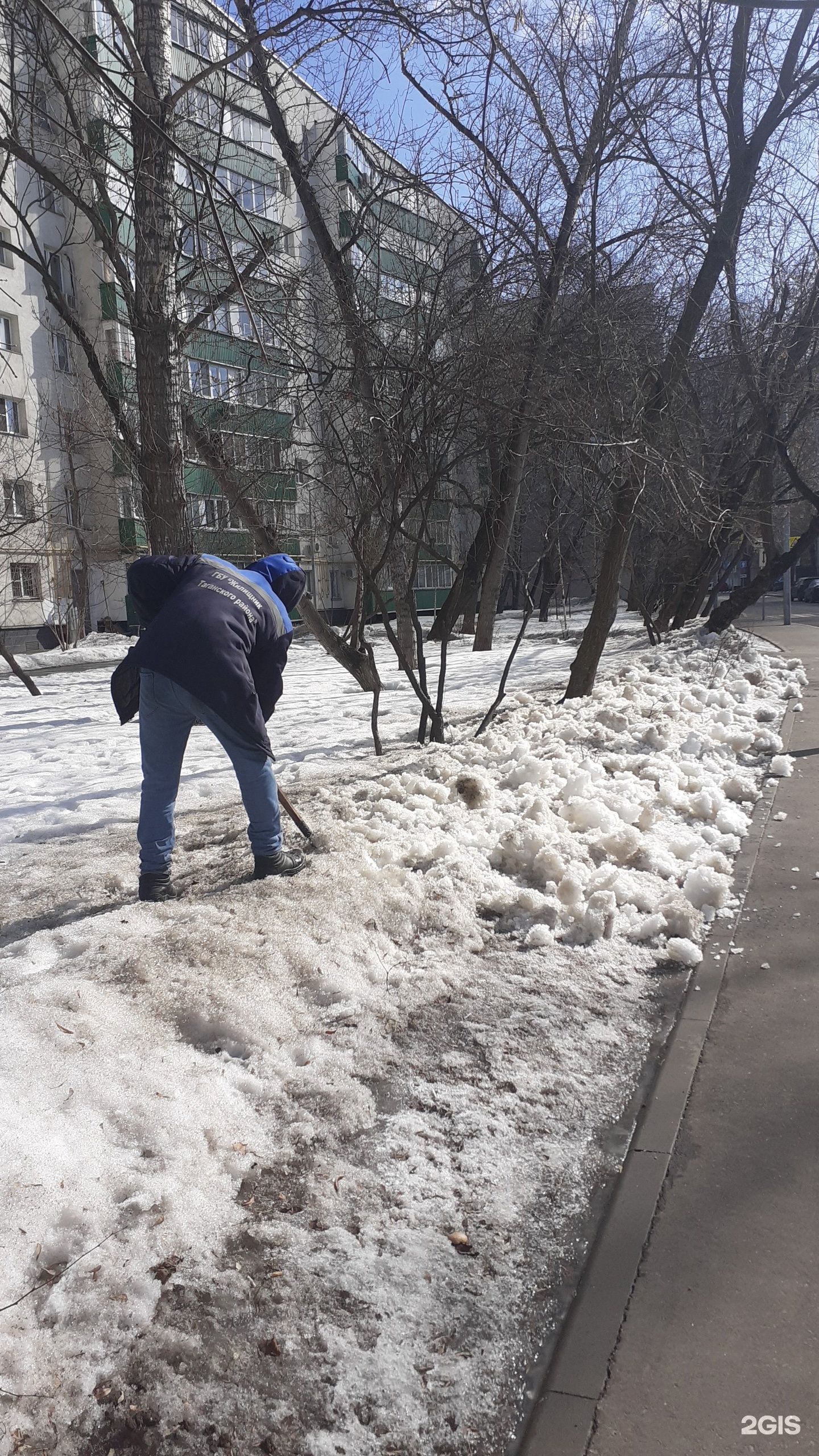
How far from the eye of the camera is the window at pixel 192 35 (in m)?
8.38

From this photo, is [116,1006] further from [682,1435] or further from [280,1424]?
[682,1435]

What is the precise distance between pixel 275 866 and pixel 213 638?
1205 millimetres

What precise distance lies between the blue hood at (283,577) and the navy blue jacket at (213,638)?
20 mm

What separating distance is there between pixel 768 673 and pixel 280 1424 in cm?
1350

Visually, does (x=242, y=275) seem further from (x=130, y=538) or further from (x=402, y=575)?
(x=130, y=538)

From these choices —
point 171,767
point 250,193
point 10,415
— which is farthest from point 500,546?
point 10,415

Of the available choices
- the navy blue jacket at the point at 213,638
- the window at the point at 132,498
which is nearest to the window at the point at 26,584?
the window at the point at 132,498

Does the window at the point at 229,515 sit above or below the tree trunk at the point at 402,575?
above

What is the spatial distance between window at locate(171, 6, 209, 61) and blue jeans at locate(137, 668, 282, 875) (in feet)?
20.3

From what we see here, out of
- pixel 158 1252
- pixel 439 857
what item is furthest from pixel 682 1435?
pixel 439 857

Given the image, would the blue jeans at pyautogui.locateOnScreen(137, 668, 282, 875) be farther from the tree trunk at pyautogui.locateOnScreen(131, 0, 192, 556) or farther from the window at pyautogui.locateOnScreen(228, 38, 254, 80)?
the window at pyautogui.locateOnScreen(228, 38, 254, 80)

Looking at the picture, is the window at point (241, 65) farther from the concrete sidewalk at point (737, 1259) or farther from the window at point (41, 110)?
the concrete sidewalk at point (737, 1259)

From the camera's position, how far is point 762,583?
17703 millimetres

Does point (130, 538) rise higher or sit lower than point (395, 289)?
lower
